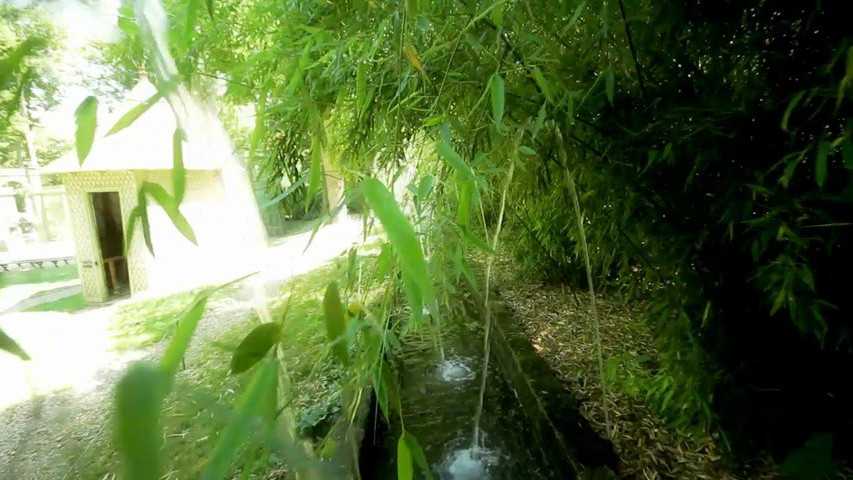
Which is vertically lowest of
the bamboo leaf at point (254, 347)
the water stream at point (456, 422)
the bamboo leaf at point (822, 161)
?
the water stream at point (456, 422)

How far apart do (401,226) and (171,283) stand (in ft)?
1.70

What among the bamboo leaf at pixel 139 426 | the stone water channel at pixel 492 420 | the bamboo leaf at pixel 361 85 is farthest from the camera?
the stone water channel at pixel 492 420

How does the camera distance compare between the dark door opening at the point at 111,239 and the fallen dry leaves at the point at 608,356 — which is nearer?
the dark door opening at the point at 111,239

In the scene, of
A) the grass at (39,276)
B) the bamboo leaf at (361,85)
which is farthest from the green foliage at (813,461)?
the grass at (39,276)

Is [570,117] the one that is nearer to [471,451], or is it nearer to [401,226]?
[401,226]

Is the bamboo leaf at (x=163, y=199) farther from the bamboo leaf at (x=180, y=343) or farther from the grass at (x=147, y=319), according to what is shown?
the grass at (x=147, y=319)

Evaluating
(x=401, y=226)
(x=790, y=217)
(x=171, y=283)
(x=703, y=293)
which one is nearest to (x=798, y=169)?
(x=790, y=217)

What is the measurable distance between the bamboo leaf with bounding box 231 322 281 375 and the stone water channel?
99 centimetres

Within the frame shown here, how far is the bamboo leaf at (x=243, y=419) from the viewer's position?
317 millimetres

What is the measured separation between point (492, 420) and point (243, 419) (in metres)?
1.44

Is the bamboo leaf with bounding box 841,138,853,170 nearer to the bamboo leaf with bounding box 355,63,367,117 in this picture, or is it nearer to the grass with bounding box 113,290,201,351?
the bamboo leaf with bounding box 355,63,367,117

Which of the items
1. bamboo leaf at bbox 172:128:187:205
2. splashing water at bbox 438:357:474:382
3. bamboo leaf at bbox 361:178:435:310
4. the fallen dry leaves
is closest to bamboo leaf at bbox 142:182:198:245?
bamboo leaf at bbox 172:128:187:205

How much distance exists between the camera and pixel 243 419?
334mm

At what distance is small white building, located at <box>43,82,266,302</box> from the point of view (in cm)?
58
